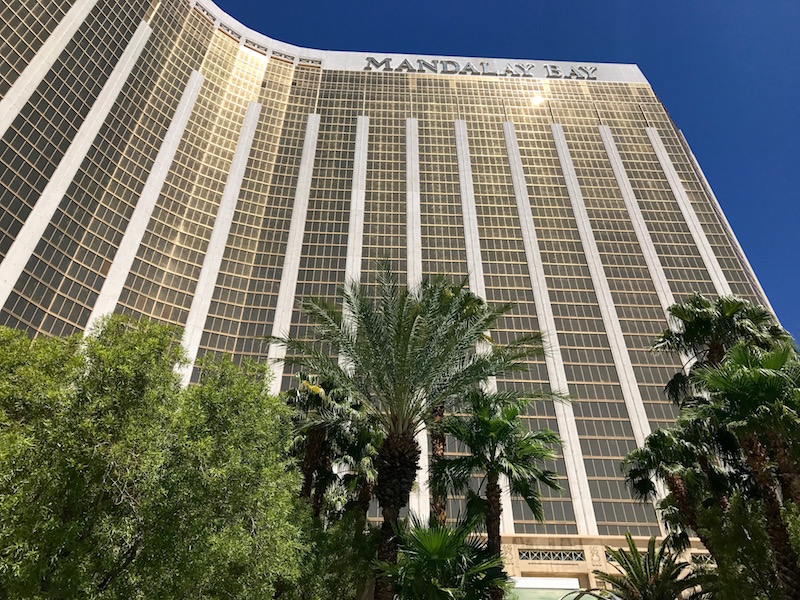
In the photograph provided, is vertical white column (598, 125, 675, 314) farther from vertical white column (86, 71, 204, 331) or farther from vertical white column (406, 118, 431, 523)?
vertical white column (86, 71, 204, 331)

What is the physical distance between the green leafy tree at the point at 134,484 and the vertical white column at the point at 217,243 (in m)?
31.4

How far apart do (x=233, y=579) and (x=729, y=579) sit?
48.4ft

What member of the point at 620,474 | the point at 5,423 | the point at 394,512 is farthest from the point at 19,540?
the point at 620,474

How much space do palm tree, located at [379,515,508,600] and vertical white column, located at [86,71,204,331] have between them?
4000 cm

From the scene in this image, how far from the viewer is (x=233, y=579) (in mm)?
11742

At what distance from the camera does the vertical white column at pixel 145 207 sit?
148 feet

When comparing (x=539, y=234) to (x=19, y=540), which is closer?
(x=19, y=540)

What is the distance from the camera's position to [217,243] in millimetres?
53469

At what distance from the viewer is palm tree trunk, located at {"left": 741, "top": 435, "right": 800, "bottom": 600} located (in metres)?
12.2

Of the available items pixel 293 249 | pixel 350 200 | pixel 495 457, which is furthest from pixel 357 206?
pixel 495 457

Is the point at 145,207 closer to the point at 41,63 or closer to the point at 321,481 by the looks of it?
the point at 41,63

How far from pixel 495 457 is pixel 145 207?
49.1 metres

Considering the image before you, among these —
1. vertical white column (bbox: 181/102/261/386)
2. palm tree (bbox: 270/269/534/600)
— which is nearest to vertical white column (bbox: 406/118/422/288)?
vertical white column (bbox: 181/102/261/386)

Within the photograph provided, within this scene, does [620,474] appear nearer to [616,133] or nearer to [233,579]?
[233,579]
